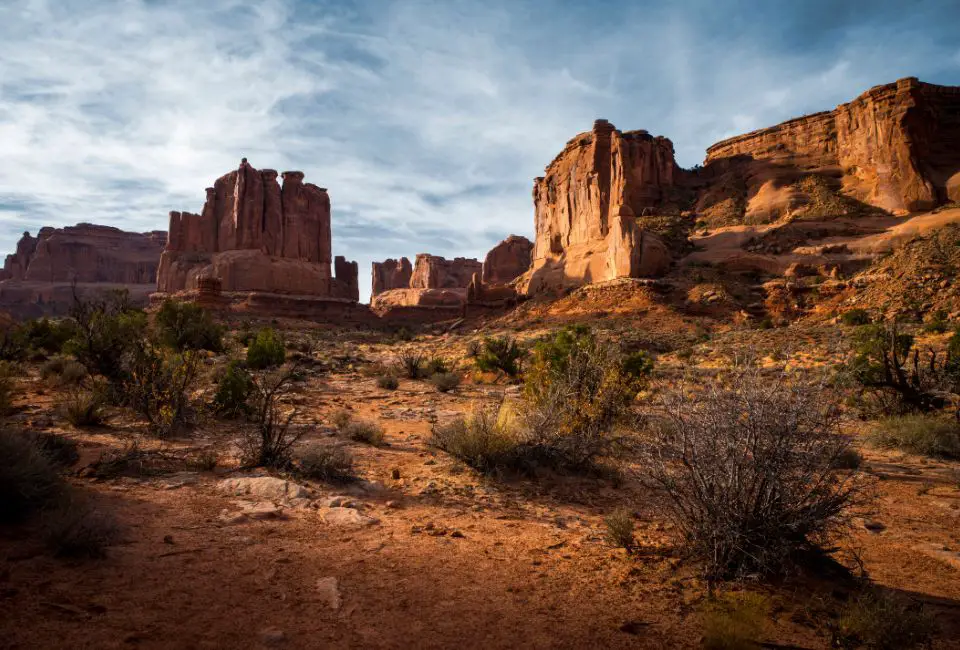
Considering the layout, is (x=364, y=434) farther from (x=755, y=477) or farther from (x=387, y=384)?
(x=387, y=384)

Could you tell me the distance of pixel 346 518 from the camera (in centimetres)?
433

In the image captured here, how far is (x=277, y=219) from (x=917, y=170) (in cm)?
6877

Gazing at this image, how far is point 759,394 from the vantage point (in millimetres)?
3281

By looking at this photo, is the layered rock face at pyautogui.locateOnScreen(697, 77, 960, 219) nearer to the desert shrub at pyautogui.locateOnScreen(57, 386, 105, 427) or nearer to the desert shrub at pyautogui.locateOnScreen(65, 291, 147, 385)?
the desert shrub at pyautogui.locateOnScreen(65, 291, 147, 385)

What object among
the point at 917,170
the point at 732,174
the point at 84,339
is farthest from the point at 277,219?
the point at 917,170

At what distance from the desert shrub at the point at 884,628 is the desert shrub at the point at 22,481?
17.6 feet

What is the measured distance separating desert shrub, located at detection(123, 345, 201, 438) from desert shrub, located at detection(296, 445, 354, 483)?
2512 millimetres

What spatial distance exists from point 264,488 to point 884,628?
4876mm

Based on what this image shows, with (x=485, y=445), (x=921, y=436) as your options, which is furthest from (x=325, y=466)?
(x=921, y=436)

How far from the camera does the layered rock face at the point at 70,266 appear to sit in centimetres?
8862

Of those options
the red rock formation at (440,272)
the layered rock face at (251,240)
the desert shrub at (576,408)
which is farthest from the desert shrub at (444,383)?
the red rock formation at (440,272)

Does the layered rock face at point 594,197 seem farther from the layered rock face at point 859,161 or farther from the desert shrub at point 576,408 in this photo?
the desert shrub at point 576,408

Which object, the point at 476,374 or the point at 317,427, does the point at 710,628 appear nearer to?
the point at 317,427

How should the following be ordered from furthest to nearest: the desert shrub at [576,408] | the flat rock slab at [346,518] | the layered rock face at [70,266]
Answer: the layered rock face at [70,266] < the desert shrub at [576,408] < the flat rock slab at [346,518]
